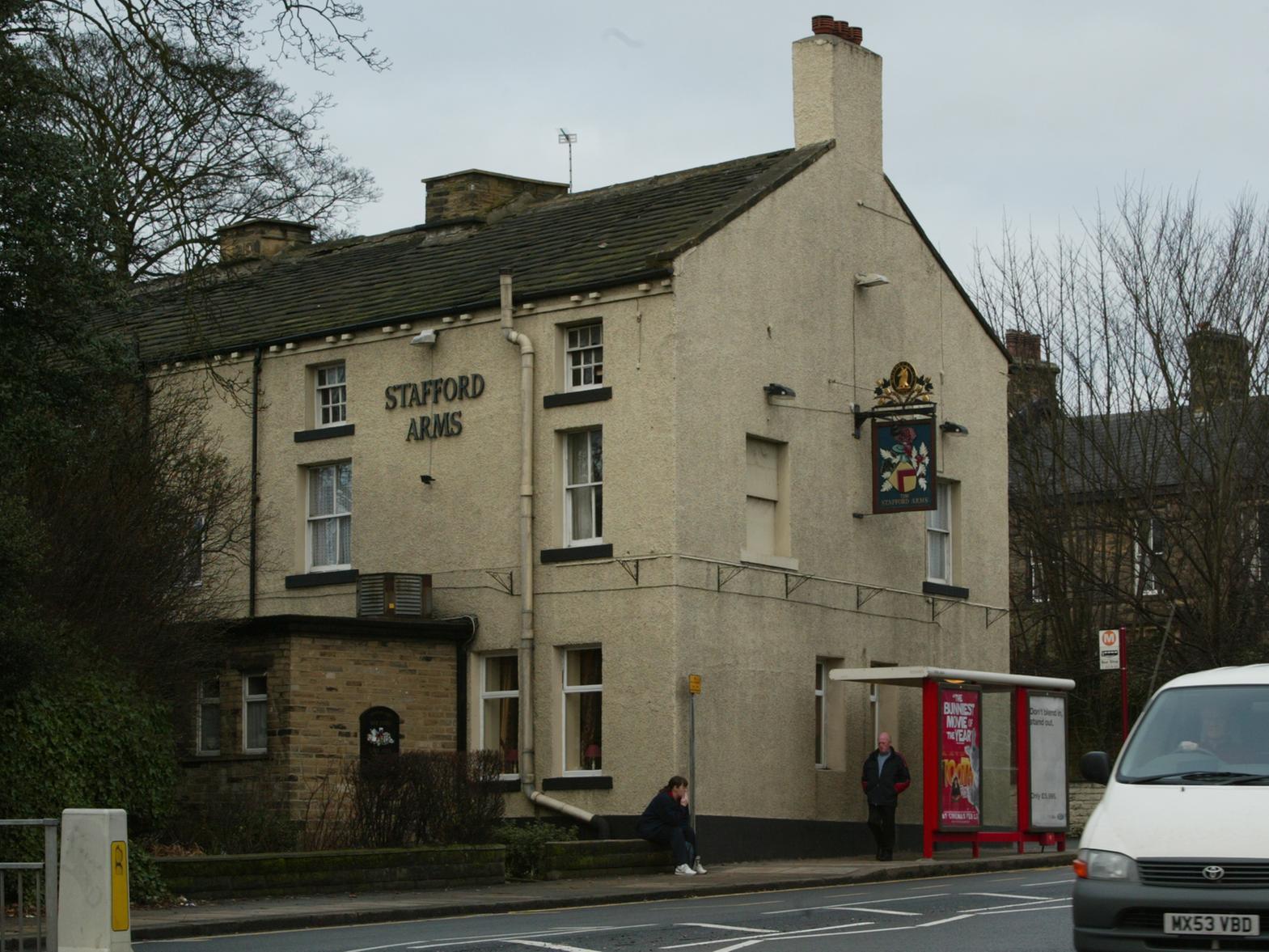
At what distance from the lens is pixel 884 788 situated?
2848 cm

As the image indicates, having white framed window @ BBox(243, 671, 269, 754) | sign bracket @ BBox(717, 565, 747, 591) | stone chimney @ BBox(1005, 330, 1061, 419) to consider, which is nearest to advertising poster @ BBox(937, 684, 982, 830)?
sign bracket @ BBox(717, 565, 747, 591)

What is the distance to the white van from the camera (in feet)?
36.0

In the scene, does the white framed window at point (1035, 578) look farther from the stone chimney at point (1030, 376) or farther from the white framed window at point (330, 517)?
the white framed window at point (330, 517)

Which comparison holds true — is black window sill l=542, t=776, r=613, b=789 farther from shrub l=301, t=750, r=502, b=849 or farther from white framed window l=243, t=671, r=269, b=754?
white framed window l=243, t=671, r=269, b=754

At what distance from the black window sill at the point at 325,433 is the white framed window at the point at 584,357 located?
14.2ft

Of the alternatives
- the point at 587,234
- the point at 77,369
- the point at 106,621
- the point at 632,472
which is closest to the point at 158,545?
the point at 106,621

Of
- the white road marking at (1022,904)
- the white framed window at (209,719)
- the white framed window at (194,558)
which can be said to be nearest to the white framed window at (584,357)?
the white framed window at (194,558)

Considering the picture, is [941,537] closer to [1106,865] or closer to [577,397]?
[577,397]

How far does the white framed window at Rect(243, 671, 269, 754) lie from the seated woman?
6.35 metres

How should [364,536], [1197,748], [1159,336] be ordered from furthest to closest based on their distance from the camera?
[1159,336] < [364,536] < [1197,748]

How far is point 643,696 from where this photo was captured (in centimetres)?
2769

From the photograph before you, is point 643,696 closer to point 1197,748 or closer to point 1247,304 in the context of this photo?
point 1197,748

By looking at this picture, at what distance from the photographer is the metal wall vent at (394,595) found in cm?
2964

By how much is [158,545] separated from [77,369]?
476cm
